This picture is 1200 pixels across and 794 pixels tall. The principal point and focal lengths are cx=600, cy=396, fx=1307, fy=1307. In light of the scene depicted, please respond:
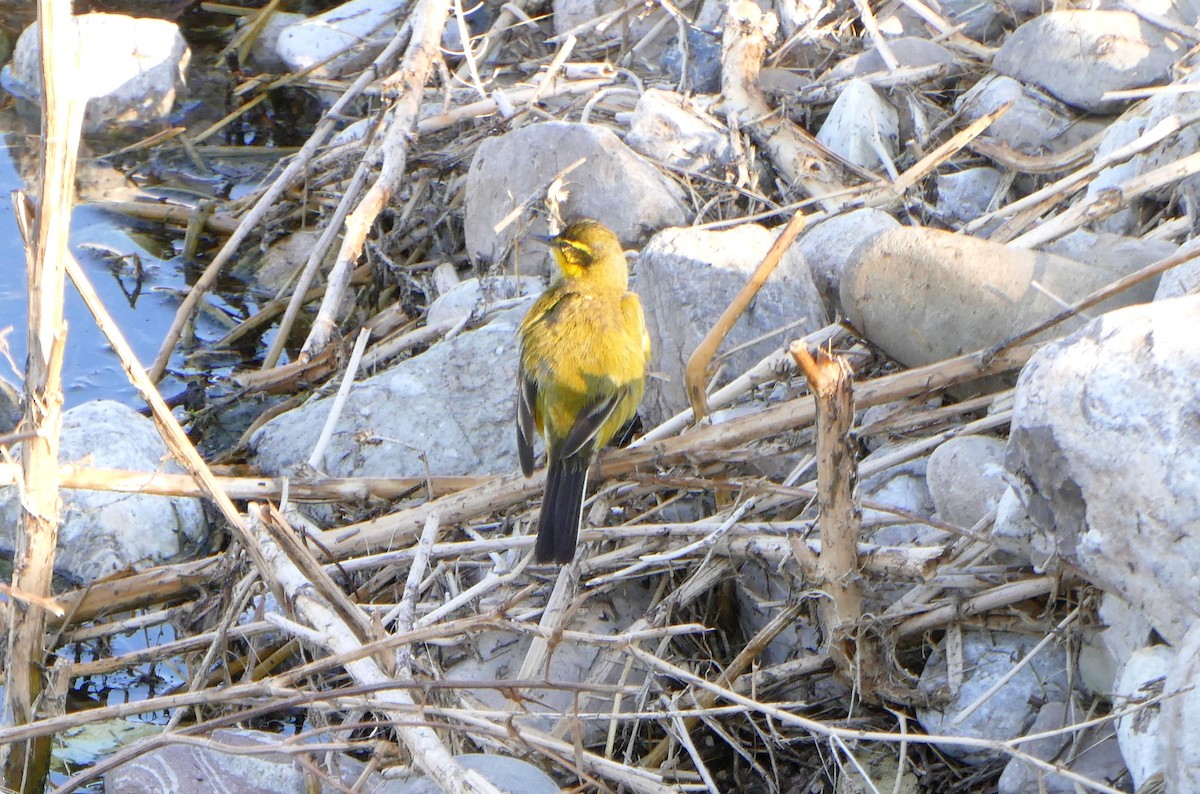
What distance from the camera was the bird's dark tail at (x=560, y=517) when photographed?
14.6 ft

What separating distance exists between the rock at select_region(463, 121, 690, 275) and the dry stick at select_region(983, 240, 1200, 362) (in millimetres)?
2385

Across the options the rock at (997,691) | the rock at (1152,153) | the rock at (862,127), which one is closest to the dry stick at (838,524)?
the rock at (997,691)

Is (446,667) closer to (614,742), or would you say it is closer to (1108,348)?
(614,742)

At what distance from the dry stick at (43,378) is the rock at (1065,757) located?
3006 mm

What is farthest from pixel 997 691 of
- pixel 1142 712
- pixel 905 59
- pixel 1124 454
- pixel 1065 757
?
pixel 905 59

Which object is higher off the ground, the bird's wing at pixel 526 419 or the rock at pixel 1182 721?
the rock at pixel 1182 721

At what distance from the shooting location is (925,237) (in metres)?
4.87

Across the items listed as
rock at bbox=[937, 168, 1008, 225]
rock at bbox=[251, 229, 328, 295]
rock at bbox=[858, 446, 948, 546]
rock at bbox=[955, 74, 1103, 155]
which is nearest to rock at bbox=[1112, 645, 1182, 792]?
rock at bbox=[858, 446, 948, 546]

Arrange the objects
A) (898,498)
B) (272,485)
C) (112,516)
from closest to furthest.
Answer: (898,498) → (272,485) → (112,516)

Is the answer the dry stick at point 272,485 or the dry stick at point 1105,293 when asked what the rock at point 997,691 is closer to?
the dry stick at point 1105,293

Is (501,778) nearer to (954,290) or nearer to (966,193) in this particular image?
(954,290)

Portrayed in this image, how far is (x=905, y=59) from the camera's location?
7016 mm

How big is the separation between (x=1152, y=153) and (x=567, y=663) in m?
3.38

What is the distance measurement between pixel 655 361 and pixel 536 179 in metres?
1.50
